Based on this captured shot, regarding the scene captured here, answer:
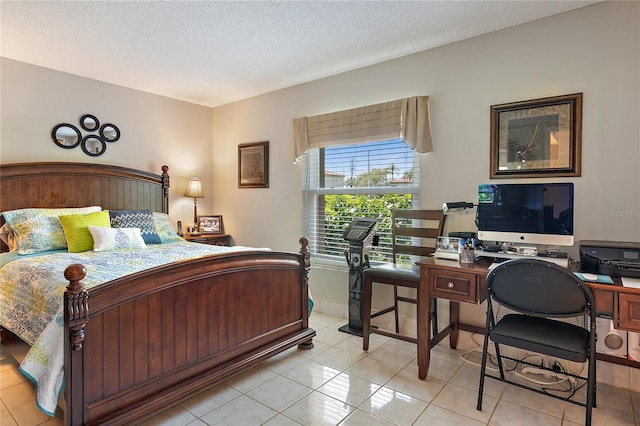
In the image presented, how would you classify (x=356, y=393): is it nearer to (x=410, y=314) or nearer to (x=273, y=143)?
(x=410, y=314)

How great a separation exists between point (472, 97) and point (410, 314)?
6.26 feet

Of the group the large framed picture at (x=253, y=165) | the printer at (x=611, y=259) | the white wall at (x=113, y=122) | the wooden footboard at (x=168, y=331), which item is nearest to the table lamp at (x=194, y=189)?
the white wall at (x=113, y=122)

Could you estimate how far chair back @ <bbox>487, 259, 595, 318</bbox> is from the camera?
1785 mm

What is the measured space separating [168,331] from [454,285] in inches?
68.5

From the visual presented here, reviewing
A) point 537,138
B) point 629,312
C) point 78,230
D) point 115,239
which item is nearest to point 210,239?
point 115,239

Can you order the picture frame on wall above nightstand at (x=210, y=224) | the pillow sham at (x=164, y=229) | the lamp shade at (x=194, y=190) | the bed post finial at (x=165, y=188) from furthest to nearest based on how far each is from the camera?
the picture frame on wall above nightstand at (x=210, y=224), the lamp shade at (x=194, y=190), the bed post finial at (x=165, y=188), the pillow sham at (x=164, y=229)

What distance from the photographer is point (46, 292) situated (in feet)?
6.37

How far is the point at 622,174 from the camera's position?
2330mm

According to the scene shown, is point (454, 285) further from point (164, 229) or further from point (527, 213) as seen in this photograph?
point (164, 229)

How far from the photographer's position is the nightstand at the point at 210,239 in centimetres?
437

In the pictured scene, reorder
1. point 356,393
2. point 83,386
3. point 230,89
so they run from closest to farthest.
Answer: point 83,386 → point 356,393 → point 230,89

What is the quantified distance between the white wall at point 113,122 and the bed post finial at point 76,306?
2.54 meters

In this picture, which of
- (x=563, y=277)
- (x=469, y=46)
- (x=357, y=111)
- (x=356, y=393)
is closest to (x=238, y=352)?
(x=356, y=393)

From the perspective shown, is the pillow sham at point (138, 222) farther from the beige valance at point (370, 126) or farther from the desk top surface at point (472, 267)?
the desk top surface at point (472, 267)
